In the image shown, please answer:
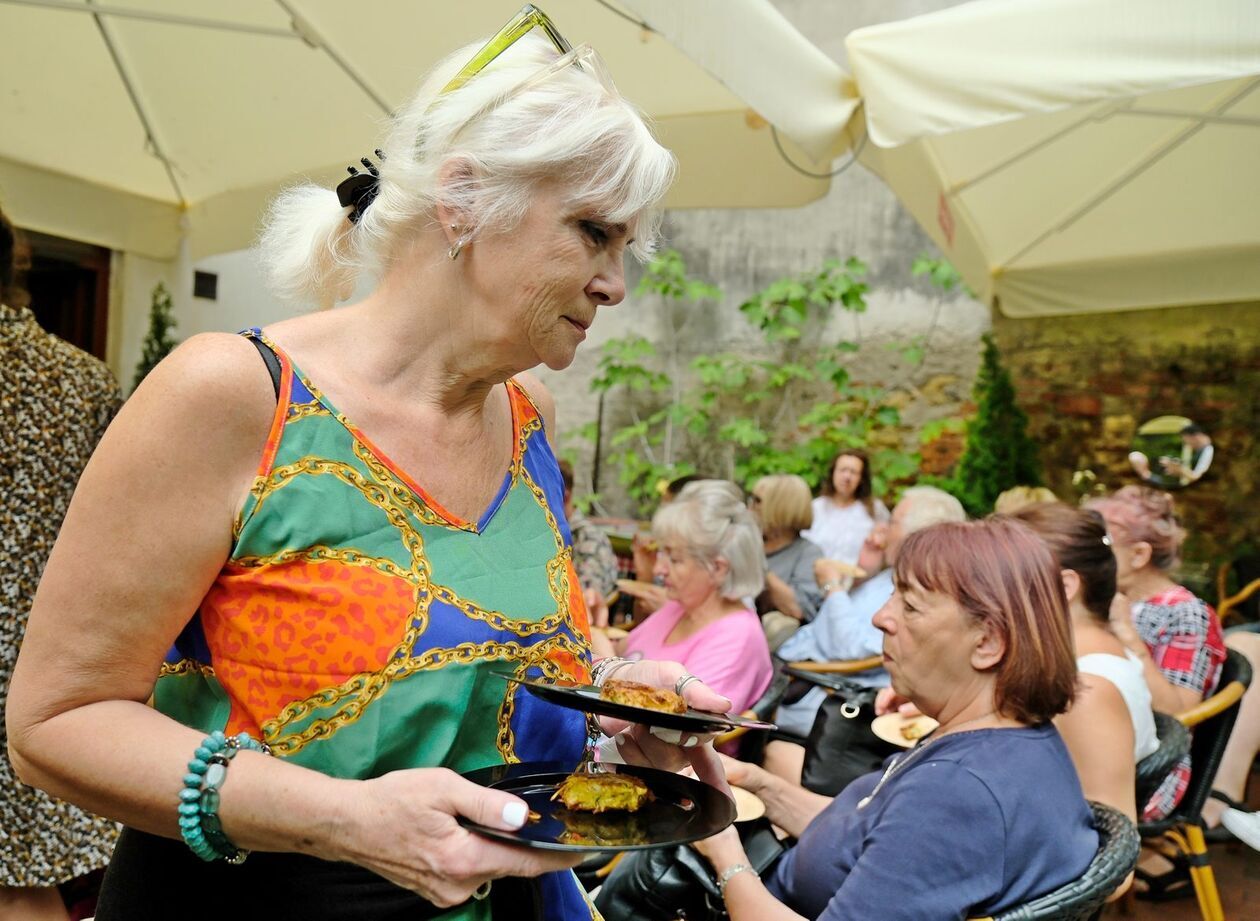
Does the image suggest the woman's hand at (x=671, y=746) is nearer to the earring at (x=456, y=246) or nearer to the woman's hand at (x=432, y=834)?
→ the woman's hand at (x=432, y=834)

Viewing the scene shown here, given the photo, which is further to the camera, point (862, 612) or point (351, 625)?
point (862, 612)

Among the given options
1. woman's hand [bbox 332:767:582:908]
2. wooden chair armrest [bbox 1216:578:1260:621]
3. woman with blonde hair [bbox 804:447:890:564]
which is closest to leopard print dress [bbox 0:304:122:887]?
woman's hand [bbox 332:767:582:908]

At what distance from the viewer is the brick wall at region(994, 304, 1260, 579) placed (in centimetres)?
853

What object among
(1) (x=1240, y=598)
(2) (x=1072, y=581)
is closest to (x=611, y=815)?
(2) (x=1072, y=581)

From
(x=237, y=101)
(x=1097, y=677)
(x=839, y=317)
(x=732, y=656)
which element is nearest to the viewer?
(x=1097, y=677)

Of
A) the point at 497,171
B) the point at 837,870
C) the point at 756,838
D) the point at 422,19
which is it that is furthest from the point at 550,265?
the point at 422,19

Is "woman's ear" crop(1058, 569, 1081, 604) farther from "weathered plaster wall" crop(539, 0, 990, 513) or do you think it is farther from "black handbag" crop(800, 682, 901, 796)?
"weathered plaster wall" crop(539, 0, 990, 513)

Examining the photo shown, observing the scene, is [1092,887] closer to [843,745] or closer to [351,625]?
[843,745]

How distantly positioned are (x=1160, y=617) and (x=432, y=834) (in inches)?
152

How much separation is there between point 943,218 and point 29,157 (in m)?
3.91

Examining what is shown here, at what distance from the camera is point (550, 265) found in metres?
1.31

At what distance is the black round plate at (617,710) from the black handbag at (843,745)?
1.80 meters

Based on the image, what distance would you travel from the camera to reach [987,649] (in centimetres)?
212

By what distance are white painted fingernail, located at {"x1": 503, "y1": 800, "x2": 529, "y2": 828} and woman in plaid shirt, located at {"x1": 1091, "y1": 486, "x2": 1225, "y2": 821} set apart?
10.2 feet
